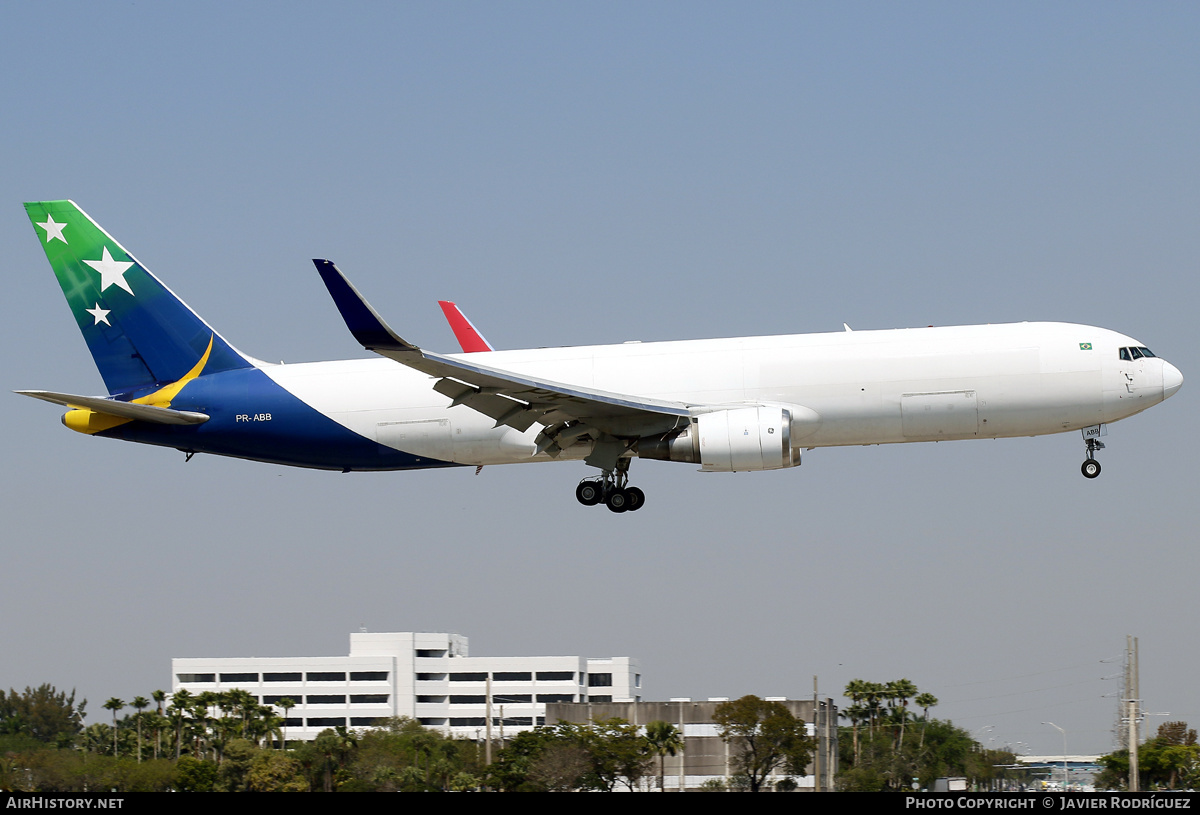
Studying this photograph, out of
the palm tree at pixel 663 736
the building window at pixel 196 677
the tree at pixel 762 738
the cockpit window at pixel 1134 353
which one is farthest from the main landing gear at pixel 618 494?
the building window at pixel 196 677

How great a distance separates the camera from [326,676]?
350 feet

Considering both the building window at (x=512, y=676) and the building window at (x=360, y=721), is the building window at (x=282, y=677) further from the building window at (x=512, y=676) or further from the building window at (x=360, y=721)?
the building window at (x=512, y=676)

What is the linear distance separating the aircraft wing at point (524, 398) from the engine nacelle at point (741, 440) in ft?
2.48

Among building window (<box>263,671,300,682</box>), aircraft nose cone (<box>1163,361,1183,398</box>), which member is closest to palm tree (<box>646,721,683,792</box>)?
aircraft nose cone (<box>1163,361,1183,398</box>)

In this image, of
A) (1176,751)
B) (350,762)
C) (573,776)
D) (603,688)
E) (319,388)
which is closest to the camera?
(319,388)

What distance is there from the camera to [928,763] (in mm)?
54281

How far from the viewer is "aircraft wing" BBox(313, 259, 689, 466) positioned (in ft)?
87.5

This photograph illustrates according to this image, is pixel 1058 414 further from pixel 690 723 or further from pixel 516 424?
pixel 690 723

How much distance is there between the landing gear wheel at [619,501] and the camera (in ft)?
111

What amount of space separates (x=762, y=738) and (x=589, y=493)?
71.8 feet

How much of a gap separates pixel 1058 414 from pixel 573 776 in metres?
24.6

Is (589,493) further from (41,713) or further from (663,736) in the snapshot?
(41,713)

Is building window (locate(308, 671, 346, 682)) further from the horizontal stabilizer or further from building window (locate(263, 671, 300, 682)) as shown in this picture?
the horizontal stabilizer
